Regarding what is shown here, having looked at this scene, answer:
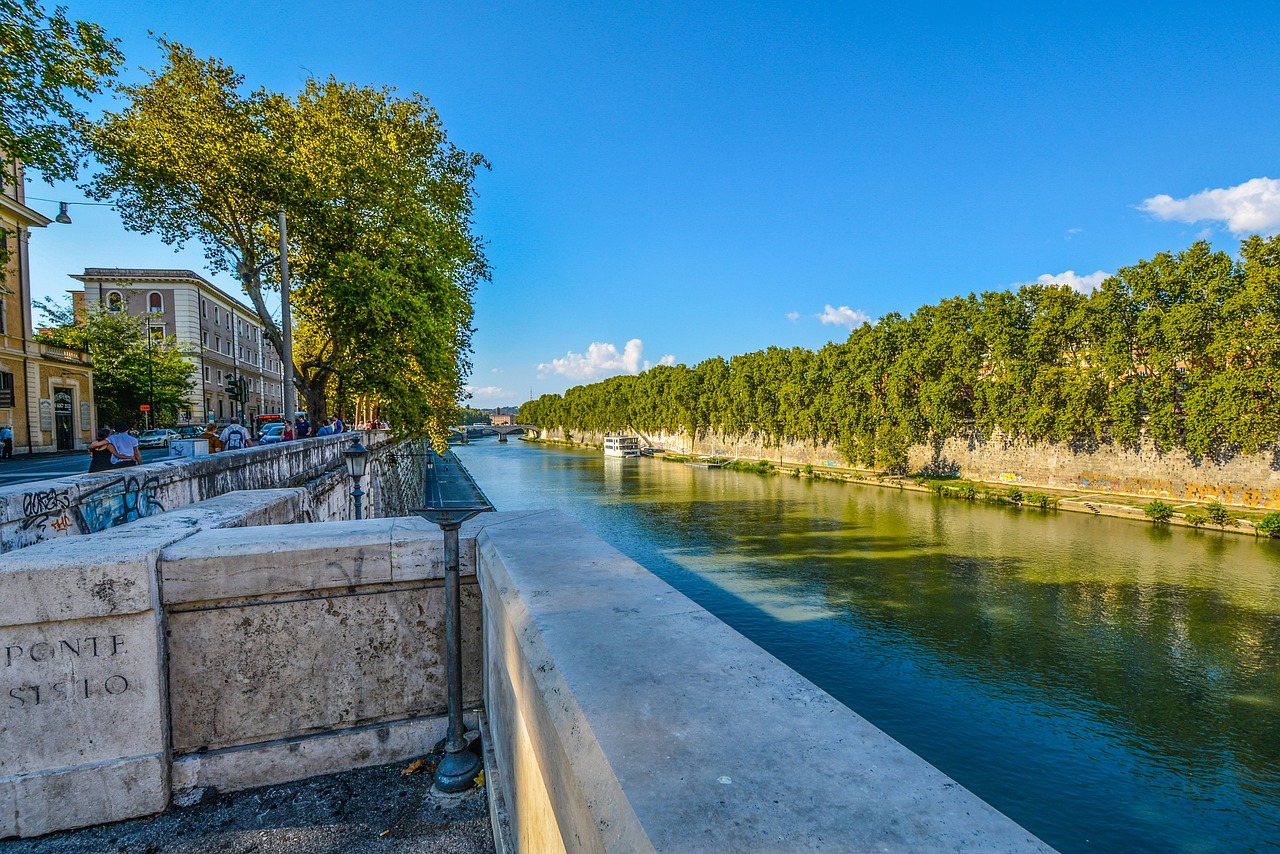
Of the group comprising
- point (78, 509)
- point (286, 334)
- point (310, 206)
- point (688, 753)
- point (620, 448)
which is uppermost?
point (310, 206)

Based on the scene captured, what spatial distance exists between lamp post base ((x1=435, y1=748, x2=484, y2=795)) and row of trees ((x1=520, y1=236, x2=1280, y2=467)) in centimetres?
3629

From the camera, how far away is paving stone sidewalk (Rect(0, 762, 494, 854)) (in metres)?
2.87

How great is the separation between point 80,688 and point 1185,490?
41.5 m

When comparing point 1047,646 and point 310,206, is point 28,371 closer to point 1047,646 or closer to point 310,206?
point 310,206

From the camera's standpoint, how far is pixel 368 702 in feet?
11.5

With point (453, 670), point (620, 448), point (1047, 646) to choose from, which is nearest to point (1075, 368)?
point (1047, 646)

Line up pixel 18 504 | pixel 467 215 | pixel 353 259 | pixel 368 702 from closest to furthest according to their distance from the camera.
Answer: pixel 368 702 → pixel 18 504 → pixel 353 259 → pixel 467 215

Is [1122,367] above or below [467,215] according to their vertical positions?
below

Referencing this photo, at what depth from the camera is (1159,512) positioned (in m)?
27.4

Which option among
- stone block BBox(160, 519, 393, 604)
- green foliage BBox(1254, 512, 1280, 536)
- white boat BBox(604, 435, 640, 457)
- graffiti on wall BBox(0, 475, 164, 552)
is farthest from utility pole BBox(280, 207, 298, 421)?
white boat BBox(604, 435, 640, 457)

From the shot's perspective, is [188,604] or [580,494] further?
[580,494]

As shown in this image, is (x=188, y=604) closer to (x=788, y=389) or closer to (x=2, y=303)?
(x=2, y=303)

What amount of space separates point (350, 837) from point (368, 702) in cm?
70

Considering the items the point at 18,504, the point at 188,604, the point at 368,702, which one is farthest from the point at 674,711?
the point at 18,504
